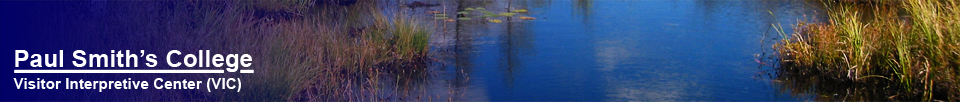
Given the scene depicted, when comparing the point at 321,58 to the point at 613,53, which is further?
the point at 613,53

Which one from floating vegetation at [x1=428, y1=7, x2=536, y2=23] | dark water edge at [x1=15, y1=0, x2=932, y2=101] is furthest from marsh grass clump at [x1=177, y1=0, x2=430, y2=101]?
floating vegetation at [x1=428, y1=7, x2=536, y2=23]

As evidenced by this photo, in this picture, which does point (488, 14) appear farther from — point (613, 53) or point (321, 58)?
point (321, 58)

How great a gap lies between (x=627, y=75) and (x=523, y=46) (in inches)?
52.2

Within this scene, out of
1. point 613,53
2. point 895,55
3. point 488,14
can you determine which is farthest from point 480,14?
→ point 895,55

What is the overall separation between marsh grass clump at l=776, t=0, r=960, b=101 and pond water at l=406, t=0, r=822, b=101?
0.26 meters

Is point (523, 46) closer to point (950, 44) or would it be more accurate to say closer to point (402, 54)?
point (402, 54)

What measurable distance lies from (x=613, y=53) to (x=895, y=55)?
1907 mm

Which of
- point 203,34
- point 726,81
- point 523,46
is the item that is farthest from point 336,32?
point 726,81

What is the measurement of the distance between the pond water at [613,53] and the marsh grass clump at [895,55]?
256 millimetres

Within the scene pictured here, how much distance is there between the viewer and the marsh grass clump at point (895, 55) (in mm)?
4382

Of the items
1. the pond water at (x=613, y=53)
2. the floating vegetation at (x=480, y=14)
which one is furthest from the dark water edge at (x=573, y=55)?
the floating vegetation at (x=480, y=14)

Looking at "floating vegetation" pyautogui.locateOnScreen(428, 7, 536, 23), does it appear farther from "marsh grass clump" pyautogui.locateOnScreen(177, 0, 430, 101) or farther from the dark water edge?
"marsh grass clump" pyautogui.locateOnScreen(177, 0, 430, 101)

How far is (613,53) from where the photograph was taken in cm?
641

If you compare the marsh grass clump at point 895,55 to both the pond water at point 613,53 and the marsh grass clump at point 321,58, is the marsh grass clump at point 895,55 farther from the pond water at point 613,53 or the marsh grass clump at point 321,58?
the marsh grass clump at point 321,58
